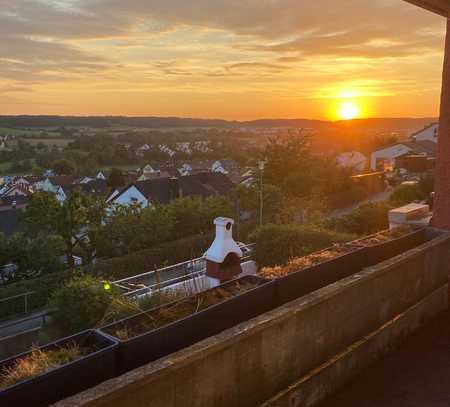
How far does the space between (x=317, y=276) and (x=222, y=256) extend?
4197mm

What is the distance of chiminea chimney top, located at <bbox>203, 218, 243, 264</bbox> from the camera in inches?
352

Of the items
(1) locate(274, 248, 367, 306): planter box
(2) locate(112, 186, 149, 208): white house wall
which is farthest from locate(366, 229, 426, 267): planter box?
(2) locate(112, 186, 149, 208): white house wall

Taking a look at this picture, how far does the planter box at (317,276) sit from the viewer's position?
14.7 feet

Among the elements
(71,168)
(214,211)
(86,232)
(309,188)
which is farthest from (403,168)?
(71,168)

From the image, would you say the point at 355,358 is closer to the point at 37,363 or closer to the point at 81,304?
the point at 37,363

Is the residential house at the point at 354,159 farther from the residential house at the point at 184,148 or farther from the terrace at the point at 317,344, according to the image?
the residential house at the point at 184,148

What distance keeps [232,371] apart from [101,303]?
7.72 meters

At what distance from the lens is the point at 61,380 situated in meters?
2.74

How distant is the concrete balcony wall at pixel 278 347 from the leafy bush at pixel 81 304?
21.8 feet

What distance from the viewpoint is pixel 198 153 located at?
11581 cm

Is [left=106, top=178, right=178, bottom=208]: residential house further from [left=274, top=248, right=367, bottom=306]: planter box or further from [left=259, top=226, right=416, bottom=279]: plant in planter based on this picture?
[left=274, top=248, right=367, bottom=306]: planter box

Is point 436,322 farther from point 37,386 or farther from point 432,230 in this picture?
point 37,386

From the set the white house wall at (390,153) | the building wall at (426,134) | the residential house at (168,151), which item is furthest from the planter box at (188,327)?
the residential house at (168,151)

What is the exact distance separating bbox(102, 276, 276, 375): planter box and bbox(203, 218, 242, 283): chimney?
4.50 metres
